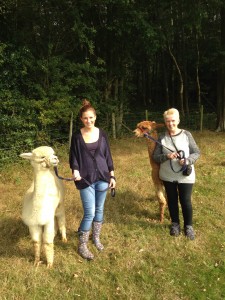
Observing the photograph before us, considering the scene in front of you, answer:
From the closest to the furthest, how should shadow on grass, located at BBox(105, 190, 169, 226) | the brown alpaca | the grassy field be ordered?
the grassy field < the brown alpaca < shadow on grass, located at BBox(105, 190, 169, 226)

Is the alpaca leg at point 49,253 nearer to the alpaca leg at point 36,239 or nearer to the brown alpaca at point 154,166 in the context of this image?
the alpaca leg at point 36,239

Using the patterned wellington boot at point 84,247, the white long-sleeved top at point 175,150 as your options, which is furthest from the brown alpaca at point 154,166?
the patterned wellington boot at point 84,247

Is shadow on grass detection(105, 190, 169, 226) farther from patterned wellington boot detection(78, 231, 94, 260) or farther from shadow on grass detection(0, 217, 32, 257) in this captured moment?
shadow on grass detection(0, 217, 32, 257)

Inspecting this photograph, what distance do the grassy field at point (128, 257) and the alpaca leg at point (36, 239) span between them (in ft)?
0.31

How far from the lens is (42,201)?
3.88 metres

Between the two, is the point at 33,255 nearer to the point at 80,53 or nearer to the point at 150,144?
the point at 150,144

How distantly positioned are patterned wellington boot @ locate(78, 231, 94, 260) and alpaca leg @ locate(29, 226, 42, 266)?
519 mm

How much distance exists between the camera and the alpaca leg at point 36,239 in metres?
3.92

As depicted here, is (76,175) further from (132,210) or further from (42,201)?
(132,210)

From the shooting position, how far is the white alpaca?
3842 mm

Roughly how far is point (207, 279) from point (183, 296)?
45 centimetres

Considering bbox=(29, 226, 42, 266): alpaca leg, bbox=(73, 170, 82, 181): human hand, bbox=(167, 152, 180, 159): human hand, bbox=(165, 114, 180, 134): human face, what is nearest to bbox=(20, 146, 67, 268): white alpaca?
bbox=(29, 226, 42, 266): alpaca leg

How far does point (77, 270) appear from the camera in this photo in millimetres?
3936

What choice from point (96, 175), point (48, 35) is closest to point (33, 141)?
point (48, 35)
